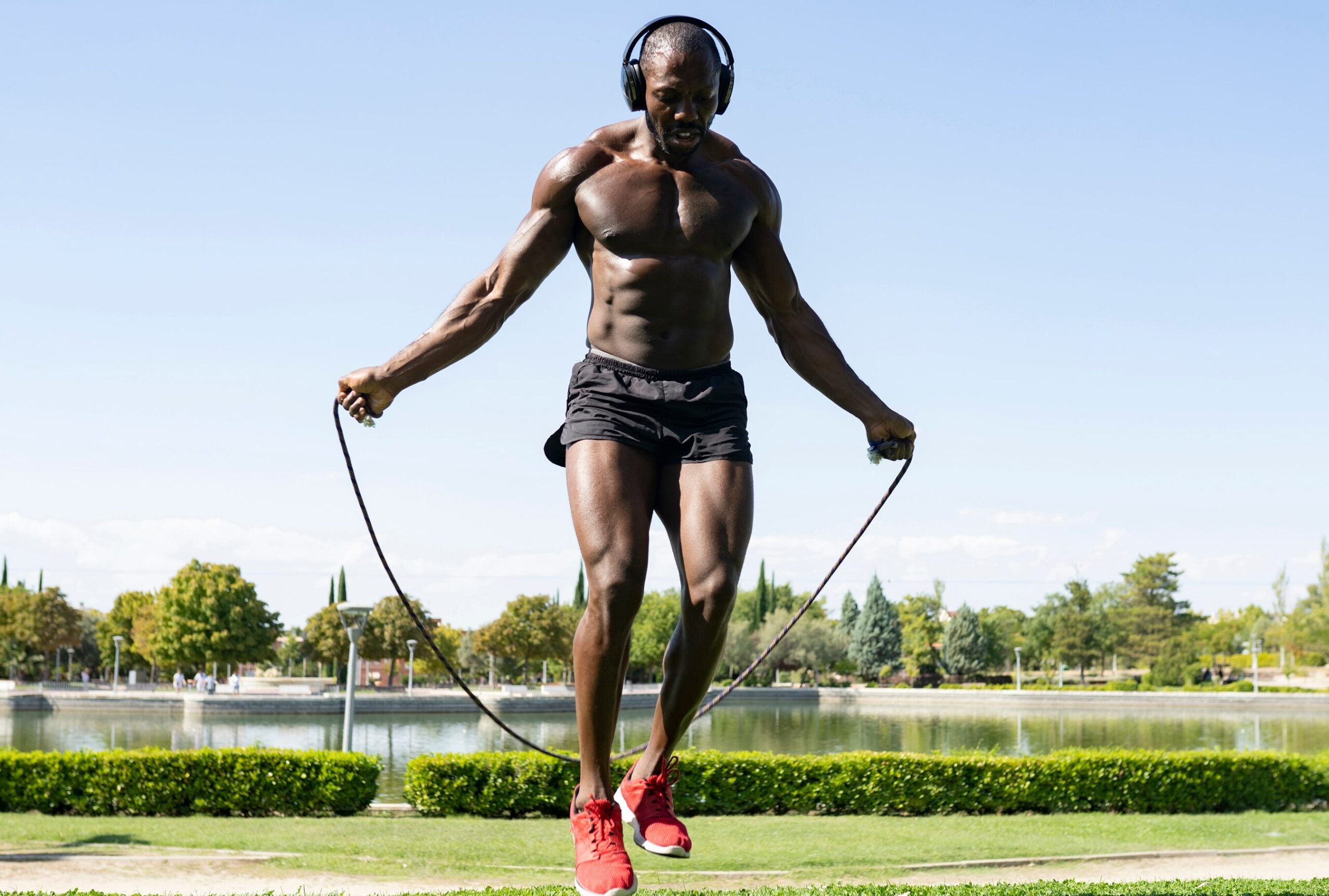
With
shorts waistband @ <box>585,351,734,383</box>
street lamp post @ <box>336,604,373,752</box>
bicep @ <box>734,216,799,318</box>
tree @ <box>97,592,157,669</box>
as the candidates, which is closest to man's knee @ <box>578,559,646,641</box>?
shorts waistband @ <box>585,351,734,383</box>

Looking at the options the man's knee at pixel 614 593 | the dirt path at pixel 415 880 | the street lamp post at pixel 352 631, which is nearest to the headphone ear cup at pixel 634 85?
the man's knee at pixel 614 593

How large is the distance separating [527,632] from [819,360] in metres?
66.6

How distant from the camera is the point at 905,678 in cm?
8769

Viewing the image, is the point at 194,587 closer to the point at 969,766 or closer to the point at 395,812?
the point at 395,812

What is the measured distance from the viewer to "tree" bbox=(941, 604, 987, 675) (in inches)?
3305

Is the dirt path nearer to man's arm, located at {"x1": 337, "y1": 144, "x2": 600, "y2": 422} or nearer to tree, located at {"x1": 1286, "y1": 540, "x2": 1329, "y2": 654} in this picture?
man's arm, located at {"x1": 337, "y1": 144, "x2": 600, "y2": 422}

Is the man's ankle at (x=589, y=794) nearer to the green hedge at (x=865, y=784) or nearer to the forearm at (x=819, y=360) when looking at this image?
the forearm at (x=819, y=360)

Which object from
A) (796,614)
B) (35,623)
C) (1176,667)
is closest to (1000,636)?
(1176,667)

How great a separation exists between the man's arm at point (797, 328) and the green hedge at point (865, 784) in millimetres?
12278

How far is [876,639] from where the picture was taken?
87.3 metres

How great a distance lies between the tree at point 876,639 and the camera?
87.3 m

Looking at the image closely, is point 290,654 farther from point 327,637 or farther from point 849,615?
point 849,615

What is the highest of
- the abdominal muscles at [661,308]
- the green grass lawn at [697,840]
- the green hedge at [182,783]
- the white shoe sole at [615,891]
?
the abdominal muscles at [661,308]

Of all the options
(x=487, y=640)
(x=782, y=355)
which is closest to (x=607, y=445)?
(x=782, y=355)
